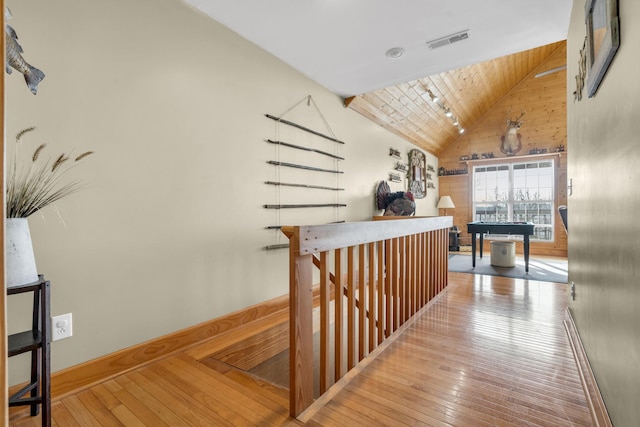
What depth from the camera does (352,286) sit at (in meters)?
1.78

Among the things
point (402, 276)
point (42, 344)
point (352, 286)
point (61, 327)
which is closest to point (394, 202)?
point (402, 276)

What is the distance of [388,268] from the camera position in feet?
7.62

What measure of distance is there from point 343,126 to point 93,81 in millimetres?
2811

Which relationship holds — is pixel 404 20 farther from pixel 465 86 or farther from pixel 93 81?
pixel 465 86

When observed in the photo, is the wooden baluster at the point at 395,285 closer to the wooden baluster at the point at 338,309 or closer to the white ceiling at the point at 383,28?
the wooden baluster at the point at 338,309

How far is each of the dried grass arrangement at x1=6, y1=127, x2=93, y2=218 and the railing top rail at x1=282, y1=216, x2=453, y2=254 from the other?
109 cm

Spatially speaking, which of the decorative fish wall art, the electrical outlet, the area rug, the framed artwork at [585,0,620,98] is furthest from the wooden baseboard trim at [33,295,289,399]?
the area rug

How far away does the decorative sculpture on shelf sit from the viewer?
4527 mm

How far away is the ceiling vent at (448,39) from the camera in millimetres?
2643

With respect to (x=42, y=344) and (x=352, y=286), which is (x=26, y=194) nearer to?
(x=42, y=344)

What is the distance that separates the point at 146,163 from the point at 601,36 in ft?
7.98

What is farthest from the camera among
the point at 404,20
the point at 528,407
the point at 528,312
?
the point at 528,312

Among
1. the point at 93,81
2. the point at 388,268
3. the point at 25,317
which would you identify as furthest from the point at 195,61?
the point at 388,268

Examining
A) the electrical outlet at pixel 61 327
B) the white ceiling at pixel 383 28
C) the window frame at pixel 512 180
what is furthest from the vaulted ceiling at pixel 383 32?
the window frame at pixel 512 180
